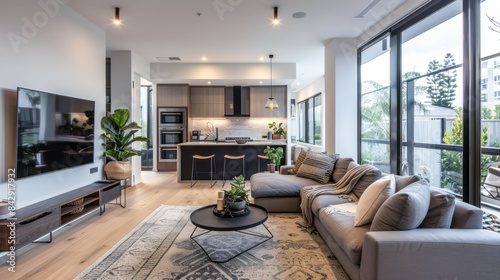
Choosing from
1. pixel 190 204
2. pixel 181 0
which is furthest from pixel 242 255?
pixel 181 0

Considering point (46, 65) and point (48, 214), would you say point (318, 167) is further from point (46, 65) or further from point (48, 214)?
point (46, 65)


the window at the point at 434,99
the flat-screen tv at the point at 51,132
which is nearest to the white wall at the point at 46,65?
the flat-screen tv at the point at 51,132

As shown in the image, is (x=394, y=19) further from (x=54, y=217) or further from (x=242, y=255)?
(x=54, y=217)

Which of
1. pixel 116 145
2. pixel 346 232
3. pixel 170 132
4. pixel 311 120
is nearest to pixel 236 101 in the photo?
pixel 170 132

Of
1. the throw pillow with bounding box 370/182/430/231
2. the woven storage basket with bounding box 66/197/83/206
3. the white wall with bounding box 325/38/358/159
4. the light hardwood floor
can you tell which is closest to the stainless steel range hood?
the light hardwood floor

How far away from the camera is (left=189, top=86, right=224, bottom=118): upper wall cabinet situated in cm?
782

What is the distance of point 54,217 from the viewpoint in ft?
9.05

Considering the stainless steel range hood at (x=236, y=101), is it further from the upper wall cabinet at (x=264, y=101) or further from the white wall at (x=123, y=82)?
the white wall at (x=123, y=82)

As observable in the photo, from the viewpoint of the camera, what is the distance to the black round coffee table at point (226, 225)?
233 centimetres

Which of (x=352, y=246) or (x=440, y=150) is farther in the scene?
(x=440, y=150)

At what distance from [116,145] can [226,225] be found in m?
3.00

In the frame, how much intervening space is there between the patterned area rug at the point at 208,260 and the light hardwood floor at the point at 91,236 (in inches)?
8.1

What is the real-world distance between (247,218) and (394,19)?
3603 millimetres

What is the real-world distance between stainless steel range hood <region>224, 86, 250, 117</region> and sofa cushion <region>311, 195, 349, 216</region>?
16.9 feet
